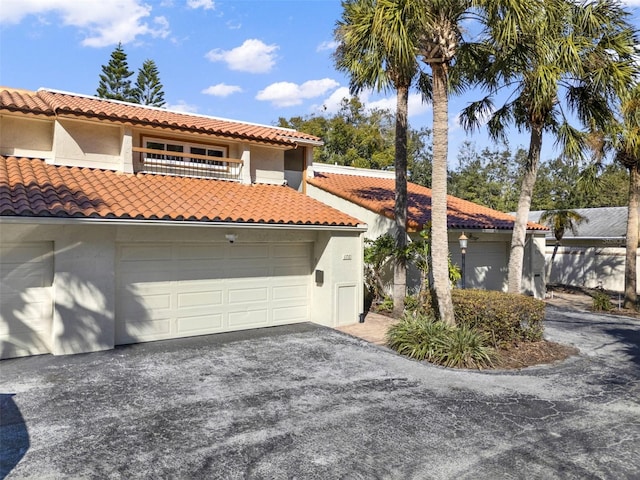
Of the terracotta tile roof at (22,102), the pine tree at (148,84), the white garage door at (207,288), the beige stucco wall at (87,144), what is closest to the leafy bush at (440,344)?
the white garage door at (207,288)

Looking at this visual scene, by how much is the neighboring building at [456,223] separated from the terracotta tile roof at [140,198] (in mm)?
2876

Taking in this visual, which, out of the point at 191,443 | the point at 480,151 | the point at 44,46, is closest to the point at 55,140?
the point at 44,46

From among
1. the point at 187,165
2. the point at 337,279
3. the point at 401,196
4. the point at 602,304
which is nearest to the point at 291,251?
the point at 337,279

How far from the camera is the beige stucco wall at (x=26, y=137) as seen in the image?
10477 mm

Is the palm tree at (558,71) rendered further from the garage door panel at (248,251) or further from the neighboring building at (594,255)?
the neighboring building at (594,255)

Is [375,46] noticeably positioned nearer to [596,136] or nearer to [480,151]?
[596,136]

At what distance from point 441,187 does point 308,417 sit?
19.3 ft

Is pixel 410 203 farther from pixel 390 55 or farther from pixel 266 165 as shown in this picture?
pixel 390 55

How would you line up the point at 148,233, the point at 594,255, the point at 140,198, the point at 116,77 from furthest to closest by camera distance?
the point at 116,77
the point at 594,255
the point at 140,198
the point at 148,233

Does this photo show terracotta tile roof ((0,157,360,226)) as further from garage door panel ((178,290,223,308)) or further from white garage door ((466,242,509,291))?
white garage door ((466,242,509,291))

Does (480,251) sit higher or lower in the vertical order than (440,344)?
higher

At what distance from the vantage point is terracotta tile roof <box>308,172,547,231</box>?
1506cm

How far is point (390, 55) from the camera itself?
9.15m

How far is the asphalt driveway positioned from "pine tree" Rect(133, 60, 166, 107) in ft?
99.7
